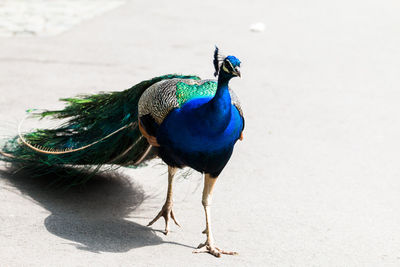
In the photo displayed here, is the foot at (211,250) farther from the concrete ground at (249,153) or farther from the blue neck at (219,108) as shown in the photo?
the blue neck at (219,108)

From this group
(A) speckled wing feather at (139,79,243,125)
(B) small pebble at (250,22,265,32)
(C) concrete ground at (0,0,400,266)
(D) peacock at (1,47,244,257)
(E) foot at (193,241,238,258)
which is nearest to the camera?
(D) peacock at (1,47,244,257)

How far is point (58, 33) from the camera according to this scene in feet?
32.5

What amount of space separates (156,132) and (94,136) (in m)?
0.77

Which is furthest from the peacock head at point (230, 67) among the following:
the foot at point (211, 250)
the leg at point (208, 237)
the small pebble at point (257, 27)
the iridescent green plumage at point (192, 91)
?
the small pebble at point (257, 27)

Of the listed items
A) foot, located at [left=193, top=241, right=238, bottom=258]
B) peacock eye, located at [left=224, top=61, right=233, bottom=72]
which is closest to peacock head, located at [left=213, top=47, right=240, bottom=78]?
peacock eye, located at [left=224, top=61, right=233, bottom=72]

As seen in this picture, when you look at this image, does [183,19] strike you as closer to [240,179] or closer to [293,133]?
[293,133]

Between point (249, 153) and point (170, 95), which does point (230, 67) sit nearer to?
point (170, 95)

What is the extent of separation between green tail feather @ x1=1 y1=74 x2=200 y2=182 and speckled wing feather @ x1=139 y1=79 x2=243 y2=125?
0.33 metres

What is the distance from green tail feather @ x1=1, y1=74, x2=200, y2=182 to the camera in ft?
15.0

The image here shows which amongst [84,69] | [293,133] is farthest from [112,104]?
[84,69]

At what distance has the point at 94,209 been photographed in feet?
15.4

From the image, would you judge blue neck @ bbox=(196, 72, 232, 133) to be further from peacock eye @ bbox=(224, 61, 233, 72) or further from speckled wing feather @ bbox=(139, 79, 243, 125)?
speckled wing feather @ bbox=(139, 79, 243, 125)

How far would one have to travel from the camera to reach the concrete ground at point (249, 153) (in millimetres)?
4246

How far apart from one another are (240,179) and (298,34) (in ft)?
20.0
